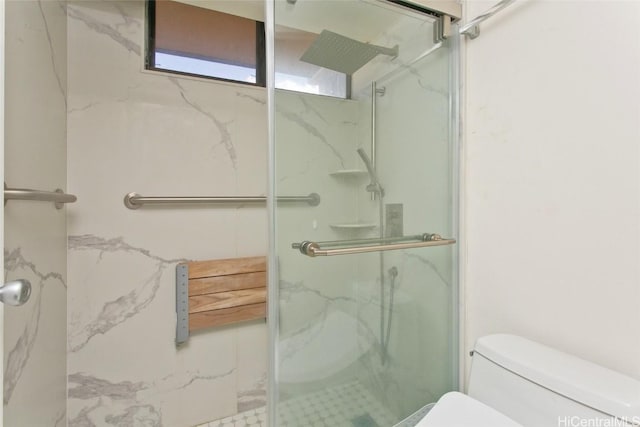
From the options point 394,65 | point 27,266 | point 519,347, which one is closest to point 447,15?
point 394,65

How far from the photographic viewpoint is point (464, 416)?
798mm

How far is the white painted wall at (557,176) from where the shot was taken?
740 millimetres

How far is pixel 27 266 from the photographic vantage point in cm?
90

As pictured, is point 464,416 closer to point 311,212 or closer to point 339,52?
point 311,212

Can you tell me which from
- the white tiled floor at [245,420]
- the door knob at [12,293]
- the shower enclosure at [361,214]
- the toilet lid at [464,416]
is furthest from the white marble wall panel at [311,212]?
the white tiled floor at [245,420]

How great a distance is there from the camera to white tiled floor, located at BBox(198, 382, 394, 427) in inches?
38.9

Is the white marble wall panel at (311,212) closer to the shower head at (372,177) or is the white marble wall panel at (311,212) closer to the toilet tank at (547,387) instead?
the shower head at (372,177)

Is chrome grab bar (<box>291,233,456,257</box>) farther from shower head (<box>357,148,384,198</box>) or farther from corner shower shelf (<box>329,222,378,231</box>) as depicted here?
shower head (<box>357,148,384,198</box>)

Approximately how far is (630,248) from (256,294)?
1407 millimetres

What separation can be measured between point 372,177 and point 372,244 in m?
0.25

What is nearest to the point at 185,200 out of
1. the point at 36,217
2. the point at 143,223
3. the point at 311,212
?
the point at 143,223

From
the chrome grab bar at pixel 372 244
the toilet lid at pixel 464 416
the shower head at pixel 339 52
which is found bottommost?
the toilet lid at pixel 464 416

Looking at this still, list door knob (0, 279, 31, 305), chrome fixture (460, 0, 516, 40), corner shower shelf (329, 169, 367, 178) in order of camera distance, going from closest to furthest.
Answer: door knob (0, 279, 31, 305), chrome fixture (460, 0, 516, 40), corner shower shelf (329, 169, 367, 178)

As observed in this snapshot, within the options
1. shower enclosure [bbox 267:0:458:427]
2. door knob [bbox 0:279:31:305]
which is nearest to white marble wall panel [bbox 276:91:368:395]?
shower enclosure [bbox 267:0:458:427]
